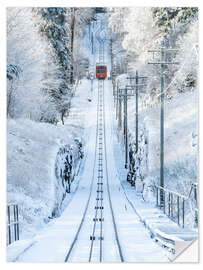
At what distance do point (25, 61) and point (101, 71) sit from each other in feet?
9.53

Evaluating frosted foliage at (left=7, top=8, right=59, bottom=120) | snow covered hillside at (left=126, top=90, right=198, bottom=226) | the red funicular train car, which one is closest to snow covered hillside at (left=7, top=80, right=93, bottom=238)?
frosted foliage at (left=7, top=8, right=59, bottom=120)

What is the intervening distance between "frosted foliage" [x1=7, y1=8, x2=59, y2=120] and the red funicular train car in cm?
146

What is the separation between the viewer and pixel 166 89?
1468 centimetres

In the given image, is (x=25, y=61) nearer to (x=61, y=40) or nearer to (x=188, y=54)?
(x=61, y=40)

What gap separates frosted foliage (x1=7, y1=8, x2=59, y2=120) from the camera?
11711 mm

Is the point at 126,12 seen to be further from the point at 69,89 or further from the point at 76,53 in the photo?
the point at 69,89

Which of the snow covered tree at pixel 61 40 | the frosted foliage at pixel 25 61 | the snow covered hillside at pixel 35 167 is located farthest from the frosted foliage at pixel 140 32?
the frosted foliage at pixel 25 61

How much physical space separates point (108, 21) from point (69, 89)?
295 cm

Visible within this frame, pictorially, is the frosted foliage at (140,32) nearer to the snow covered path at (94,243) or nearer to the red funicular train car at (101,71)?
the snow covered path at (94,243)

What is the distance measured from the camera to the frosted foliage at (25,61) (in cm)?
1171

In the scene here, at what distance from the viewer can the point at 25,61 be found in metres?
12.6

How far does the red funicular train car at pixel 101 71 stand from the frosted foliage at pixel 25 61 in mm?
1465

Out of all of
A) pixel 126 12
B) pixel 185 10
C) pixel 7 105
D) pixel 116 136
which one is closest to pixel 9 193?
pixel 7 105

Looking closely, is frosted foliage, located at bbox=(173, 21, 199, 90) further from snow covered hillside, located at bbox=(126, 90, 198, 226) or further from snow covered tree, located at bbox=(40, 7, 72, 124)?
snow covered tree, located at bbox=(40, 7, 72, 124)
